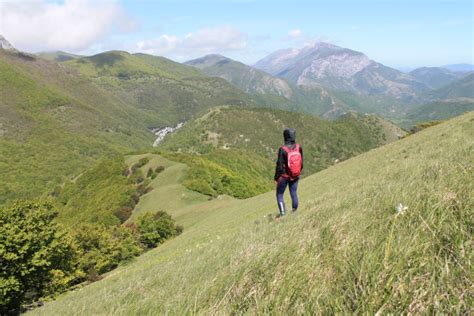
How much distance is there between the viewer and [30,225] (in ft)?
105

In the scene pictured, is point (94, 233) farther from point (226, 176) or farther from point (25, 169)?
point (25, 169)

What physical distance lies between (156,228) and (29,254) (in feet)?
61.6

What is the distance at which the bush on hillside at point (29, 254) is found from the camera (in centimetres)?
2948

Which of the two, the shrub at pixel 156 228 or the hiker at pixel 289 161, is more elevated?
the hiker at pixel 289 161

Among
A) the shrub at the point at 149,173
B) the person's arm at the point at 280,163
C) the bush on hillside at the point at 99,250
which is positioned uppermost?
the person's arm at the point at 280,163

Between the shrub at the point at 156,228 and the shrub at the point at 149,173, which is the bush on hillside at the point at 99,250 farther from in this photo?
the shrub at the point at 149,173

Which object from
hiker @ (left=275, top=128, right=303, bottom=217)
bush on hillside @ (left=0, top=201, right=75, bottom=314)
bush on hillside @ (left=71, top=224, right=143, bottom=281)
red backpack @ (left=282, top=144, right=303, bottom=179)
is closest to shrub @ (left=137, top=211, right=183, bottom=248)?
bush on hillside @ (left=71, top=224, right=143, bottom=281)

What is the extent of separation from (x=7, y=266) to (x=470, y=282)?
120 ft

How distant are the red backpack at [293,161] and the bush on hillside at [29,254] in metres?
28.6

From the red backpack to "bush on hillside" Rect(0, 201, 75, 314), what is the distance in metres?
28.6

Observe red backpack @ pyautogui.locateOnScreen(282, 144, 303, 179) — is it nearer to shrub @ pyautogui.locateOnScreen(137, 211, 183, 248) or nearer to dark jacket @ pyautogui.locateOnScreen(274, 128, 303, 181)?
dark jacket @ pyautogui.locateOnScreen(274, 128, 303, 181)

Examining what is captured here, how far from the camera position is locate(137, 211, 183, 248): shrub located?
4661cm

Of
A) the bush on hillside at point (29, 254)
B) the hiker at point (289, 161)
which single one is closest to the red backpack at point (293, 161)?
the hiker at point (289, 161)

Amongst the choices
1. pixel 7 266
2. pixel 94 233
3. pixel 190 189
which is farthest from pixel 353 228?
pixel 190 189
